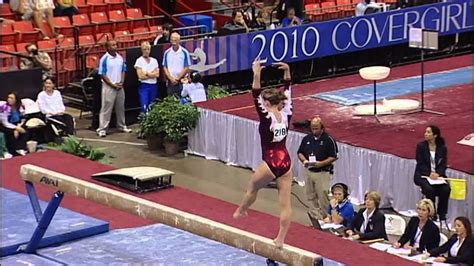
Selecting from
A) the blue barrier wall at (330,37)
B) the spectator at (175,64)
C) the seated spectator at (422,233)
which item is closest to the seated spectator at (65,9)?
the blue barrier wall at (330,37)

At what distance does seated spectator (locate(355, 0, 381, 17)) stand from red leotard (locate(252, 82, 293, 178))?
11.0 meters

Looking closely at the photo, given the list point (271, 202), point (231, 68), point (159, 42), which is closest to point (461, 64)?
point (231, 68)

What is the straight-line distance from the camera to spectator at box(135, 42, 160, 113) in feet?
49.4

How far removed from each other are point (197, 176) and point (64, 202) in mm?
2926

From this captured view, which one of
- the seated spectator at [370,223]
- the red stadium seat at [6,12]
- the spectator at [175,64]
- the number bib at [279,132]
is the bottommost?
the seated spectator at [370,223]

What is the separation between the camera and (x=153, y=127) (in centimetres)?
1426

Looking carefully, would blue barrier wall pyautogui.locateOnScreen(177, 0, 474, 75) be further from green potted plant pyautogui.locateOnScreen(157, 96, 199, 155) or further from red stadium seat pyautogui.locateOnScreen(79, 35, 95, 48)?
green potted plant pyautogui.locateOnScreen(157, 96, 199, 155)

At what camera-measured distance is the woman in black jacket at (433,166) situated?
11.2 meters

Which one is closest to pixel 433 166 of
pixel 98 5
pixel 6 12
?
pixel 98 5

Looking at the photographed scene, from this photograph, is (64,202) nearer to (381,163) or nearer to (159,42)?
(381,163)

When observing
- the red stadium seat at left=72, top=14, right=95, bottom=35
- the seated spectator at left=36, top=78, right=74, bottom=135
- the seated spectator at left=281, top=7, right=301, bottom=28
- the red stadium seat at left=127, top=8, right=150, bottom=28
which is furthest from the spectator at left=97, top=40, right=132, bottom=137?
the seated spectator at left=281, top=7, right=301, bottom=28

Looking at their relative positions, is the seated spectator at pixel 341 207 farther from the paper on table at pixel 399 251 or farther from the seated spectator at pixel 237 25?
the seated spectator at pixel 237 25

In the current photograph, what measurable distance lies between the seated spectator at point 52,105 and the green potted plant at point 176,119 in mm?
1280

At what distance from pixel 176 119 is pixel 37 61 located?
2.21m
